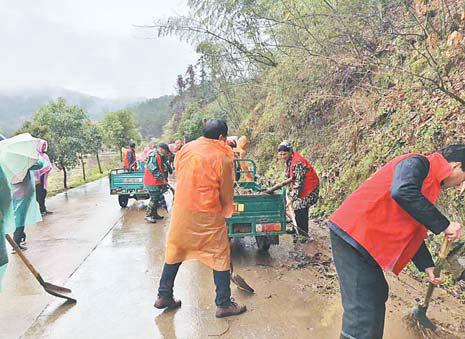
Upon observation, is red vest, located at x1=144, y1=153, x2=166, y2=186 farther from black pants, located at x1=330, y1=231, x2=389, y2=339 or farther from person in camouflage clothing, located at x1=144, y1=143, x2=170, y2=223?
black pants, located at x1=330, y1=231, x2=389, y2=339

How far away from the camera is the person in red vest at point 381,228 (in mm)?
2146

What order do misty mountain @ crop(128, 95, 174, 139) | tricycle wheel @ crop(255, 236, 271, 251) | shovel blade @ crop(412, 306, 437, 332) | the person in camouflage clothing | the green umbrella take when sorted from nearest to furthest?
shovel blade @ crop(412, 306, 437, 332) → the green umbrella → tricycle wheel @ crop(255, 236, 271, 251) → the person in camouflage clothing → misty mountain @ crop(128, 95, 174, 139)


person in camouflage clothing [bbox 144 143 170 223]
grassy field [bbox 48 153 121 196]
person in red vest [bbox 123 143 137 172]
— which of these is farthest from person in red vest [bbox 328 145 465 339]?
grassy field [bbox 48 153 121 196]

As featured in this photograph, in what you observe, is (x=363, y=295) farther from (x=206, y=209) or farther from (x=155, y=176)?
(x=155, y=176)

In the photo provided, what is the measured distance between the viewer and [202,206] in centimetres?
357

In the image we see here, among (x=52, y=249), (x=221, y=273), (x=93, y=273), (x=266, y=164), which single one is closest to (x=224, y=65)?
(x=266, y=164)

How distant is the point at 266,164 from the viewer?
41.2 feet

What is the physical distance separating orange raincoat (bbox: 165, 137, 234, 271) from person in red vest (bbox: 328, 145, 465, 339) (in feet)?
4.70

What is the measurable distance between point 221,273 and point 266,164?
911cm

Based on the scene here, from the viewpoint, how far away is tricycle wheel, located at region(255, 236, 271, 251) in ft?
18.3

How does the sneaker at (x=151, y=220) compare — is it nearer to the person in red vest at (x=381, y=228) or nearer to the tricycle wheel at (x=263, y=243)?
the tricycle wheel at (x=263, y=243)

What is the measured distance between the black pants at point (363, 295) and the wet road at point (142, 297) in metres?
1.08

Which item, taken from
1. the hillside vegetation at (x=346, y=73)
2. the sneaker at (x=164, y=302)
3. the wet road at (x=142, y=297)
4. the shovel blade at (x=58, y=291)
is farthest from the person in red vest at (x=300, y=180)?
the shovel blade at (x=58, y=291)

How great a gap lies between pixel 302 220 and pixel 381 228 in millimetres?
3737
